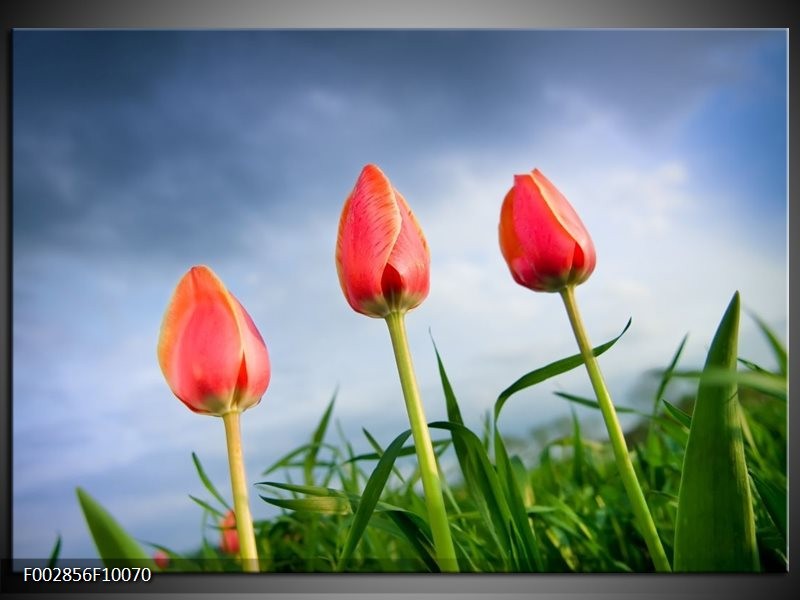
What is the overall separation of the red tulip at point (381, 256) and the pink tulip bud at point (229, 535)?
418 millimetres

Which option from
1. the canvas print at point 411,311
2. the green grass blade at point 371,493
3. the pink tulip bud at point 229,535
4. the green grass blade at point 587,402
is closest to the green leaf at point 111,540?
the canvas print at point 411,311

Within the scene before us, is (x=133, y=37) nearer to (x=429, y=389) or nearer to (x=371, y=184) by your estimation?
(x=371, y=184)

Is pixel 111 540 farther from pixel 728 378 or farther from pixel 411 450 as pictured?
pixel 728 378

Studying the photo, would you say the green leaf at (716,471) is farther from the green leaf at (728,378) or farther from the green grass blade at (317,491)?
the green grass blade at (317,491)

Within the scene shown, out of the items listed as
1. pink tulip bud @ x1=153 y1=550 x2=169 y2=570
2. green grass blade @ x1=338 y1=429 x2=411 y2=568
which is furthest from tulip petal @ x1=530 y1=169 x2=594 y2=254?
pink tulip bud @ x1=153 y1=550 x2=169 y2=570

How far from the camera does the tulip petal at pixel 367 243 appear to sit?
1.05 meters

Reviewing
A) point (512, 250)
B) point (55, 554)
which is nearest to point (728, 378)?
point (512, 250)

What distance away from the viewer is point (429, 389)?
1.24 meters

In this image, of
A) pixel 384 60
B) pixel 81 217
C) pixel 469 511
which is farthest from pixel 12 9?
pixel 469 511

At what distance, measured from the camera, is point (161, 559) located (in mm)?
1261

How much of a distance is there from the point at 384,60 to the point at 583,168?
0.38 m

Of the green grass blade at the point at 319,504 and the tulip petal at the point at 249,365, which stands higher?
the tulip petal at the point at 249,365

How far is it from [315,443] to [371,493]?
0.15 meters

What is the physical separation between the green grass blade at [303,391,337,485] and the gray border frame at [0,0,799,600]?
0.56 ft
